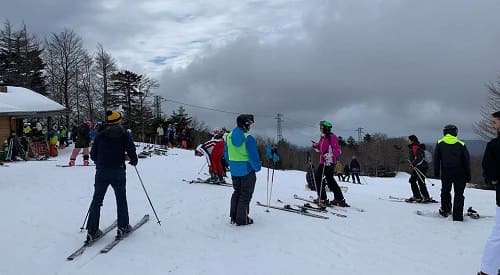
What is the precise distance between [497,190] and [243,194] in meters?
4.10

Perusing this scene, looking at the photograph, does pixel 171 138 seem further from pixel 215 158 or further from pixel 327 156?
pixel 327 156

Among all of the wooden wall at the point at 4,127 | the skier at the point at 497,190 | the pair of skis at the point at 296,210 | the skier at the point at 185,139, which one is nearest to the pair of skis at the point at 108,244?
the pair of skis at the point at 296,210

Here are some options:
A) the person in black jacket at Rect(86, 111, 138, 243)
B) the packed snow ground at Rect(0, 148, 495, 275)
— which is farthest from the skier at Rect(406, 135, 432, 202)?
the person in black jacket at Rect(86, 111, 138, 243)

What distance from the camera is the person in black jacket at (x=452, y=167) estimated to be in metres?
9.09

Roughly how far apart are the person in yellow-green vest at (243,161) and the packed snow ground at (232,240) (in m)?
0.45

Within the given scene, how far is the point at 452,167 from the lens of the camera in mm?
9211

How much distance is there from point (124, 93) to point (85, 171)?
160 ft

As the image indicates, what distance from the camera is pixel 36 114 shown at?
98.5ft

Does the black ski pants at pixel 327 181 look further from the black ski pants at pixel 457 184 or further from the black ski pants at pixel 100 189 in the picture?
the black ski pants at pixel 100 189

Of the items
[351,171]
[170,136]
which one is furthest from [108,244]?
[170,136]

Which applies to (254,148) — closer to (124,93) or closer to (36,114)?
(36,114)

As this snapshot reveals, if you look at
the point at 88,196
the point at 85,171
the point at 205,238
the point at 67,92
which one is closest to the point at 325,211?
the point at 205,238

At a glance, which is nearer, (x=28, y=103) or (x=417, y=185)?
(x=417, y=185)

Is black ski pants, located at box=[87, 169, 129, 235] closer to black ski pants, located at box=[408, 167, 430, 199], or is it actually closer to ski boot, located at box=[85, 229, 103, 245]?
ski boot, located at box=[85, 229, 103, 245]
